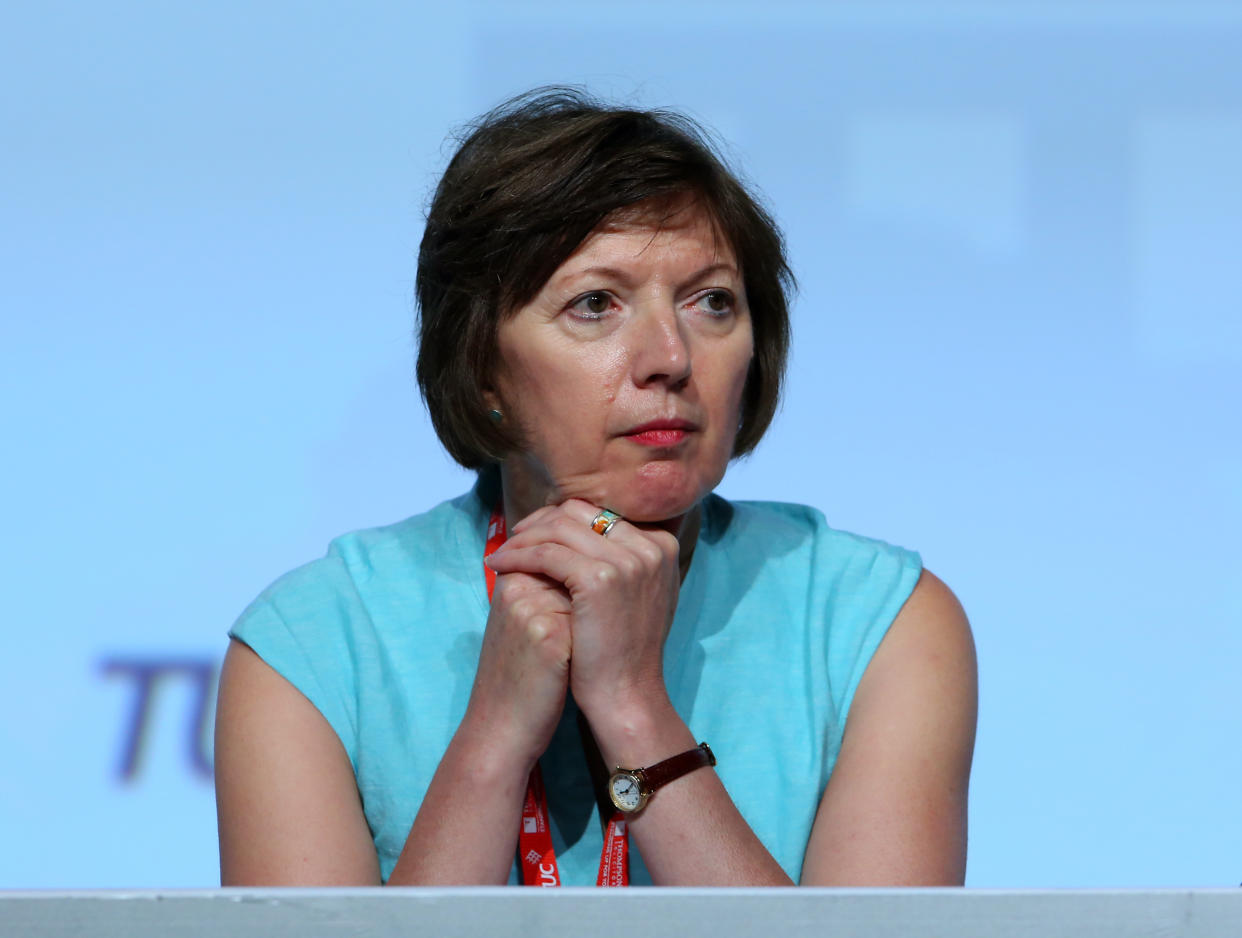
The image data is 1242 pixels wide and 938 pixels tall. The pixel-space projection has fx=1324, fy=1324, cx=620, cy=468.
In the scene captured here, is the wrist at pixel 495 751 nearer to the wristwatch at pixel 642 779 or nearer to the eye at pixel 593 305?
the wristwatch at pixel 642 779

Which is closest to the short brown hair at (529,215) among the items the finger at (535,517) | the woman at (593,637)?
the woman at (593,637)

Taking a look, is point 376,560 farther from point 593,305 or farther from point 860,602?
point 860,602

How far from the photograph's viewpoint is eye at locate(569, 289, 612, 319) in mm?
1305

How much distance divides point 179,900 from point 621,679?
65 cm

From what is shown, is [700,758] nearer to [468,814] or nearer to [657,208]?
[468,814]

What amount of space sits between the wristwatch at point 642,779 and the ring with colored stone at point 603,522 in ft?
0.76

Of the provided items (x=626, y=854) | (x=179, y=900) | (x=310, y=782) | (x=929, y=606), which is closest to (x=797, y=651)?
(x=929, y=606)

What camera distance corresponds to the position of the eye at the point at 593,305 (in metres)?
1.30

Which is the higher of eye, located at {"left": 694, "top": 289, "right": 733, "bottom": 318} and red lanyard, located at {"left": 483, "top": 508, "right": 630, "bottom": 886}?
eye, located at {"left": 694, "top": 289, "right": 733, "bottom": 318}

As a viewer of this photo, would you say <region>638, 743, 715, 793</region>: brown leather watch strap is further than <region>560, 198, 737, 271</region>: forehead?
No

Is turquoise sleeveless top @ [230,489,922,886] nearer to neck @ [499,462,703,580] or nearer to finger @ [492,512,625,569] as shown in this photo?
neck @ [499,462,703,580]

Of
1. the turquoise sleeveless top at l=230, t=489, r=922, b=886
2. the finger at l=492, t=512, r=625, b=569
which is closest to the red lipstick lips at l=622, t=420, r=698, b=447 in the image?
the finger at l=492, t=512, r=625, b=569

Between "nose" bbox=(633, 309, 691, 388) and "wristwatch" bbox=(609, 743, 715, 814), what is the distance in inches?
14.0

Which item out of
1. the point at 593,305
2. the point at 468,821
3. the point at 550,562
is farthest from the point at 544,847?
the point at 593,305
